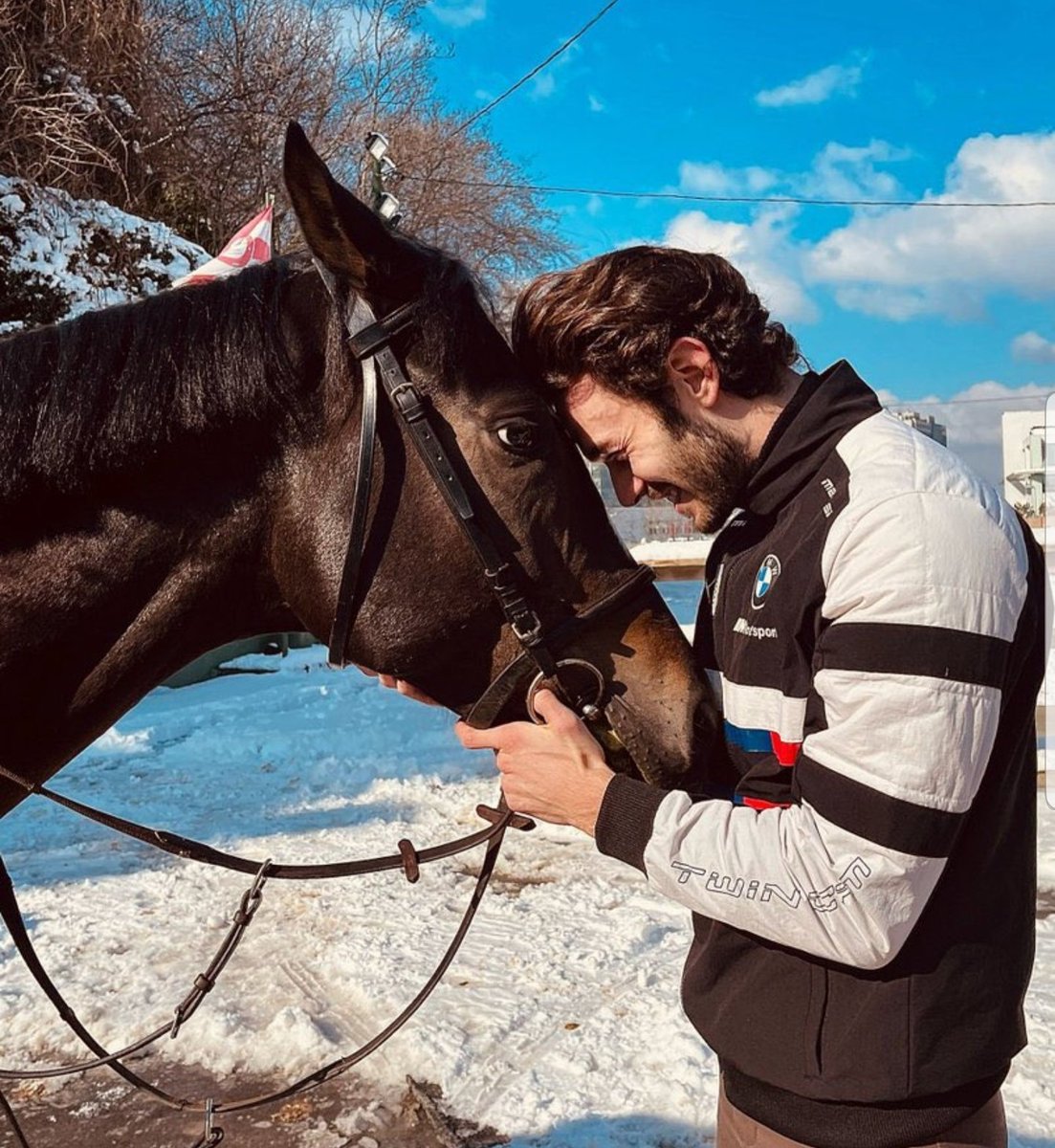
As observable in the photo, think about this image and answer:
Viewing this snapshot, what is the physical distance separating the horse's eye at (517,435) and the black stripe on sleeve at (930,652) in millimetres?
717

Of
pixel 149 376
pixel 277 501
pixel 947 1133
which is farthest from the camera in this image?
pixel 277 501

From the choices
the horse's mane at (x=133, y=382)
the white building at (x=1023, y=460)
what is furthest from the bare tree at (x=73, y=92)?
the horse's mane at (x=133, y=382)

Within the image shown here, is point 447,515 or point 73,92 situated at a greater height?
point 73,92

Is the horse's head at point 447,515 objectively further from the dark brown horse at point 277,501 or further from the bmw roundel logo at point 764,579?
the bmw roundel logo at point 764,579

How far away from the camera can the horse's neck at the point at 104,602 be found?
1669 millimetres

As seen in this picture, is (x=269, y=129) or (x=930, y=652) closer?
(x=930, y=652)

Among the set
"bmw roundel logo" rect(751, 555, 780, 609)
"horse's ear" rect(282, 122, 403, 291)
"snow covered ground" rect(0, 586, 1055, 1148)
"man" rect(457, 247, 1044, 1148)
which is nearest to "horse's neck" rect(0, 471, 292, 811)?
"horse's ear" rect(282, 122, 403, 291)

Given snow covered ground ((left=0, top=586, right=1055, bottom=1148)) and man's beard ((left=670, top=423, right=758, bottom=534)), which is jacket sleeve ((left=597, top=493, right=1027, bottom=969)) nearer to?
man's beard ((left=670, top=423, right=758, bottom=534))

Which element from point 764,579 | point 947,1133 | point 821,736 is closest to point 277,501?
point 764,579

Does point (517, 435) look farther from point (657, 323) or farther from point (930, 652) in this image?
point (930, 652)

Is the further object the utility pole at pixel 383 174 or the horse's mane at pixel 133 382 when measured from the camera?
the utility pole at pixel 383 174

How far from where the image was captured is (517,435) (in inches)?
68.5

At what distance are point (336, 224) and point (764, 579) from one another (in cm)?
93

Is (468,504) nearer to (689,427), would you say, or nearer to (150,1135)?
(689,427)
